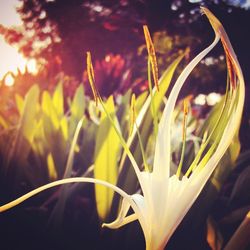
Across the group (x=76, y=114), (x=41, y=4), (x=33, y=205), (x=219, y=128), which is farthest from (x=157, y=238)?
(x=41, y=4)

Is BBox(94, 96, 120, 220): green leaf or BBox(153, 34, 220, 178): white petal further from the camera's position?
BBox(94, 96, 120, 220): green leaf

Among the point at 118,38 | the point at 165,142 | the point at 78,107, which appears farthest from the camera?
the point at 118,38

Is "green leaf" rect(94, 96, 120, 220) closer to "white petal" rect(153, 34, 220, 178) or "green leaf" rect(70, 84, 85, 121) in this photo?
"white petal" rect(153, 34, 220, 178)

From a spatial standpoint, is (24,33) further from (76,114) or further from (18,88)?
(76,114)

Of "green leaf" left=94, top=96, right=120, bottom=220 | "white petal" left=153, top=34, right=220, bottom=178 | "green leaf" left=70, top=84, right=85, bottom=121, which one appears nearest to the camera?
"white petal" left=153, top=34, right=220, bottom=178

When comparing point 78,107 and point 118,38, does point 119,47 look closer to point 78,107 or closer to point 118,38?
point 118,38

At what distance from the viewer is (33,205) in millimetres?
669

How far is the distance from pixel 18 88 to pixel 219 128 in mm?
1099

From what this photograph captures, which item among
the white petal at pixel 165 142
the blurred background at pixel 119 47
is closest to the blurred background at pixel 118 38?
the blurred background at pixel 119 47

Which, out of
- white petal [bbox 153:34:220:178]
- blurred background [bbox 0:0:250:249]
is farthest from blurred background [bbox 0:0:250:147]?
white petal [bbox 153:34:220:178]

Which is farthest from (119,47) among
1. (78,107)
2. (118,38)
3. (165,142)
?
(165,142)

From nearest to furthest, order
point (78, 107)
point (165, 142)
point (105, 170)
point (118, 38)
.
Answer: point (165, 142) → point (105, 170) → point (78, 107) → point (118, 38)

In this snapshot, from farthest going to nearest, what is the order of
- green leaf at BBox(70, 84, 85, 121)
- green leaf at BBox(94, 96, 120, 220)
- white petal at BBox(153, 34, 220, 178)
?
green leaf at BBox(70, 84, 85, 121) → green leaf at BBox(94, 96, 120, 220) → white petal at BBox(153, 34, 220, 178)

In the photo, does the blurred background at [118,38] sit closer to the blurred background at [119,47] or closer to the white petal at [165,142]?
the blurred background at [119,47]
